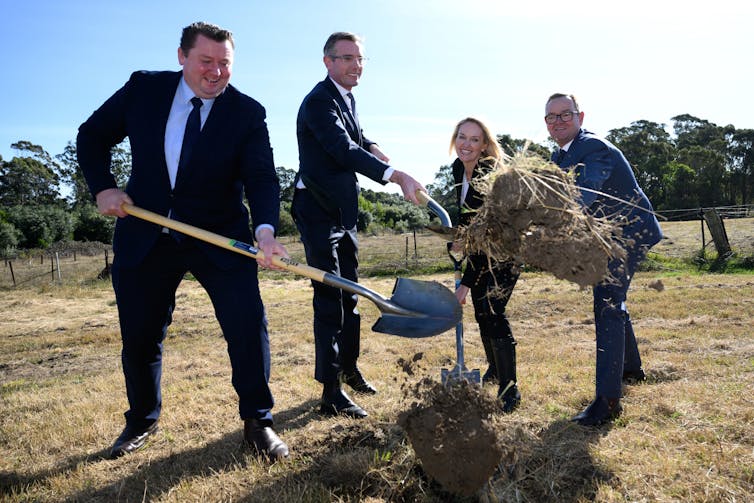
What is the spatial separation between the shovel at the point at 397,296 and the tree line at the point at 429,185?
2728 cm

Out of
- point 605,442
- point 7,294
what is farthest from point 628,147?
point 605,442

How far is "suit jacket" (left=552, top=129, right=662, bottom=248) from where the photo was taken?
3.37 metres

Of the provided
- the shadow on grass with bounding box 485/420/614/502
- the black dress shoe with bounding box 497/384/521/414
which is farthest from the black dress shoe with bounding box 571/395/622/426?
the black dress shoe with bounding box 497/384/521/414

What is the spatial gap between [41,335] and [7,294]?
25.3 feet

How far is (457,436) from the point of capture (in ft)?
8.13

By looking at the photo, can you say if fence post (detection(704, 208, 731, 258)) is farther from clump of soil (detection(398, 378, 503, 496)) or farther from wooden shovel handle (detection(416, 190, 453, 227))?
clump of soil (detection(398, 378, 503, 496))

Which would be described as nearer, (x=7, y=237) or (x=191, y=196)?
(x=191, y=196)

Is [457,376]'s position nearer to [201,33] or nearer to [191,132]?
[191,132]

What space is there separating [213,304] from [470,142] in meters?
2.08

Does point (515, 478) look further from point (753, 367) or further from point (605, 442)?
point (753, 367)

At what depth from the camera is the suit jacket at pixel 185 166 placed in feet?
10.6

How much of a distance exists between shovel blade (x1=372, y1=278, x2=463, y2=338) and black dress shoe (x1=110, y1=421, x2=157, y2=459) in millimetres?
1749

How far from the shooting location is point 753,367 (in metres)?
4.49

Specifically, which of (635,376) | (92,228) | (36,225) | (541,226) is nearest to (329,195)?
(541,226)
